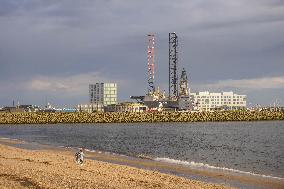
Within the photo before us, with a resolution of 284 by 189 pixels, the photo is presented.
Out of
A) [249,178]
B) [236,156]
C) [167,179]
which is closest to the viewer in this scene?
[167,179]

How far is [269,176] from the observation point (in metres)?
35.7

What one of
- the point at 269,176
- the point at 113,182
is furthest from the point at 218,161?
the point at 113,182

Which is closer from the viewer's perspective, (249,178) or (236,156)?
(249,178)

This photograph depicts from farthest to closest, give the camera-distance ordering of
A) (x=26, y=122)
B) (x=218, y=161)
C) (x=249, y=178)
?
(x=26, y=122) < (x=218, y=161) < (x=249, y=178)

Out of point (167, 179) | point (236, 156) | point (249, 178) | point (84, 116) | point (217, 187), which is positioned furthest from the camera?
point (84, 116)

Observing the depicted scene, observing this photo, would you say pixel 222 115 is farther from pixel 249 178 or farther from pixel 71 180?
pixel 71 180

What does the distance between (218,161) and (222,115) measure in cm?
13114

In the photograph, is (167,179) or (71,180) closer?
(71,180)

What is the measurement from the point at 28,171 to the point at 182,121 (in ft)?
477

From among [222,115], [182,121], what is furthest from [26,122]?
[222,115]

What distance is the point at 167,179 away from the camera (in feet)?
97.3

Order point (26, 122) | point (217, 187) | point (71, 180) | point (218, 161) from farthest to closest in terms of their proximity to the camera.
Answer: point (26, 122) → point (218, 161) → point (217, 187) → point (71, 180)

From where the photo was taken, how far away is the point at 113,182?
86.0 ft

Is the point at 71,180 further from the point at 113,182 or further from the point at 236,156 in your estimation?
the point at 236,156
